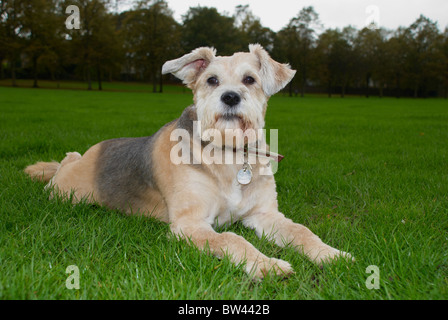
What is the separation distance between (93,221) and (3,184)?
2278 mm

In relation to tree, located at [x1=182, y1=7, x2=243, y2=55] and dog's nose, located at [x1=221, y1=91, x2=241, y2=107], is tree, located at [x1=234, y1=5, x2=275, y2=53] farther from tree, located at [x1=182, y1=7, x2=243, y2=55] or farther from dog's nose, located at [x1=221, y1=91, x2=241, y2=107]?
dog's nose, located at [x1=221, y1=91, x2=241, y2=107]

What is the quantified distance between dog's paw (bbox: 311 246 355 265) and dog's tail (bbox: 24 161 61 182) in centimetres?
416

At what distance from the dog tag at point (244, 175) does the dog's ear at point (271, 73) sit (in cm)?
85

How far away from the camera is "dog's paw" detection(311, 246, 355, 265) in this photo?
3.12 meters

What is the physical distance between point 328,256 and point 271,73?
2012 mm

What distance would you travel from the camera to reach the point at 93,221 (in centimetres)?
386

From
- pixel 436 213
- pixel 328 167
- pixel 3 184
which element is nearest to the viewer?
pixel 436 213

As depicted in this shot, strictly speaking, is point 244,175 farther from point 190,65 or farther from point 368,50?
point 368,50

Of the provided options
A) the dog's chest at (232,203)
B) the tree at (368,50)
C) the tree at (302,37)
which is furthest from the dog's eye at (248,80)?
the tree at (368,50)

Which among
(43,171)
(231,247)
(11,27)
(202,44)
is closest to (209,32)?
(202,44)

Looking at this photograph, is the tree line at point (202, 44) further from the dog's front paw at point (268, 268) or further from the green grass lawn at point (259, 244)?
Answer: the dog's front paw at point (268, 268)

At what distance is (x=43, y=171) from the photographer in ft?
18.5

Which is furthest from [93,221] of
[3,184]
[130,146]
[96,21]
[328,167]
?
[96,21]
